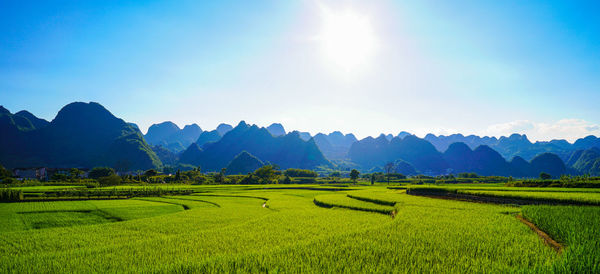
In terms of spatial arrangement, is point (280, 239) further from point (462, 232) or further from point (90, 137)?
point (90, 137)

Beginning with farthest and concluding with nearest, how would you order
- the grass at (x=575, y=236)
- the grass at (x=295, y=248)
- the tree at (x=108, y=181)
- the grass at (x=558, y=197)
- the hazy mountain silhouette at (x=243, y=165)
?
the hazy mountain silhouette at (x=243, y=165), the tree at (x=108, y=181), the grass at (x=558, y=197), the grass at (x=295, y=248), the grass at (x=575, y=236)

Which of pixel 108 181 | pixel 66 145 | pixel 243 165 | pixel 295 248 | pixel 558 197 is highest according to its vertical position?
pixel 66 145

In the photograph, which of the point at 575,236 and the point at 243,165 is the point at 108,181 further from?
the point at 243,165

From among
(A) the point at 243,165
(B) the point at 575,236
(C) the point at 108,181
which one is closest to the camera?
(B) the point at 575,236

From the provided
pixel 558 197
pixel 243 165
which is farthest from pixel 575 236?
pixel 243 165

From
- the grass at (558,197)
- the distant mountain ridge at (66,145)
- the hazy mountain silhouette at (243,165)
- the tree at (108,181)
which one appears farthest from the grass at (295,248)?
the distant mountain ridge at (66,145)

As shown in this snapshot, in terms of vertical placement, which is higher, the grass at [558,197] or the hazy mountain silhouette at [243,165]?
the grass at [558,197]

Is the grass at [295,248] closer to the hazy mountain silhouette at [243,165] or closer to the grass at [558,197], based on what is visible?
the grass at [558,197]

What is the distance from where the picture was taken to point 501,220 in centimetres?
1198

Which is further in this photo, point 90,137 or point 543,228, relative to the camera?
point 90,137

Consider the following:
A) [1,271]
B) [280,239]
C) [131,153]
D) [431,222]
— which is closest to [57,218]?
[1,271]

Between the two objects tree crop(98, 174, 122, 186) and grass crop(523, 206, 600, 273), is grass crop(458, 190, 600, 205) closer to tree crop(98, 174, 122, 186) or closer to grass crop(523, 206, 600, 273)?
grass crop(523, 206, 600, 273)

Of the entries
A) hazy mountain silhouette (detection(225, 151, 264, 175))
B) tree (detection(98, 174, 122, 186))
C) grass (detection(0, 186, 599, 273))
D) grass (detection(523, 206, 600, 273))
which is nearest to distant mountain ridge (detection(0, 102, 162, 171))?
hazy mountain silhouette (detection(225, 151, 264, 175))

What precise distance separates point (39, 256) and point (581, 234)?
1716 cm
